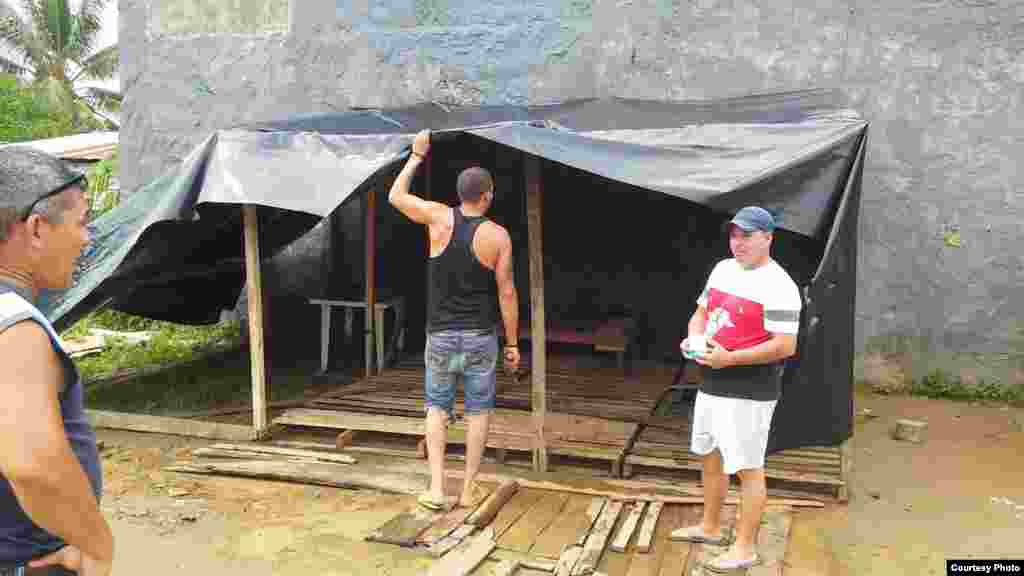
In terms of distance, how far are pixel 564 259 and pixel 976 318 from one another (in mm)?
3705

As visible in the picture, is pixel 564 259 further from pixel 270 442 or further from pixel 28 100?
pixel 28 100

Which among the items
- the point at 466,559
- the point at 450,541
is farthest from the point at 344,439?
the point at 466,559

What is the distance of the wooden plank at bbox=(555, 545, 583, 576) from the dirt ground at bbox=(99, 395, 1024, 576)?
369 millimetres

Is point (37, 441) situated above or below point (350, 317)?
above

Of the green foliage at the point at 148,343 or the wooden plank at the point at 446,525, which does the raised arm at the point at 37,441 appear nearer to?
the wooden plank at the point at 446,525

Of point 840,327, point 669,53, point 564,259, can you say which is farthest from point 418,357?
point 840,327

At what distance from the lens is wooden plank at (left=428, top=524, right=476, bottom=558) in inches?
158

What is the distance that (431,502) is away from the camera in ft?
14.6

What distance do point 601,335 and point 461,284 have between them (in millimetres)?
3148

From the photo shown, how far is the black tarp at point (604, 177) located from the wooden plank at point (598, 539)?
957 millimetres

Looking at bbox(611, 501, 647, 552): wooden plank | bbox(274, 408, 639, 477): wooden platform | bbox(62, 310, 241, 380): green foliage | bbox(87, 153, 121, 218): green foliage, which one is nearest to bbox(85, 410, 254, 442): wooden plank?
bbox(274, 408, 639, 477): wooden platform

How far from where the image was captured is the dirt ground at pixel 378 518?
4.05m

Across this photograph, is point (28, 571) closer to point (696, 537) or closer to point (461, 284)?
point (461, 284)

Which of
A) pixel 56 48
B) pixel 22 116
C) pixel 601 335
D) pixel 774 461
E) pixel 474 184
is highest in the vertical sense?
pixel 56 48
